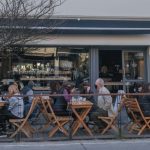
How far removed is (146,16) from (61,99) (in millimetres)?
6253

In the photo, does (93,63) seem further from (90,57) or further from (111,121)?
(111,121)

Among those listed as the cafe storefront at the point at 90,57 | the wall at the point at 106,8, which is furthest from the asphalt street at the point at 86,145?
the wall at the point at 106,8

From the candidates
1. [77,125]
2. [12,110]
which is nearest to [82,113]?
[77,125]

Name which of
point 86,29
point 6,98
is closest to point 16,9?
point 6,98

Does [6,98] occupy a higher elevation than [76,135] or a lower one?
higher

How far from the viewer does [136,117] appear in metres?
11.2

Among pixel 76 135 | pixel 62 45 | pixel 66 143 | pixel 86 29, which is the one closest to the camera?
pixel 66 143

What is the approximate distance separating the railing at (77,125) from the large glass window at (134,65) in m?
5.09

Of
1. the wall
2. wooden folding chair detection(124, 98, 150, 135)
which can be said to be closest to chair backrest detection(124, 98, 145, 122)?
wooden folding chair detection(124, 98, 150, 135)

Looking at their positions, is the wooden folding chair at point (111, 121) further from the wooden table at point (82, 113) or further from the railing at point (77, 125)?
the wooden table at point (82, 113)

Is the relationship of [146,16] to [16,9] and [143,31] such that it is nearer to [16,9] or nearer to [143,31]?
[143,31]

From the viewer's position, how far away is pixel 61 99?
36.2 ft

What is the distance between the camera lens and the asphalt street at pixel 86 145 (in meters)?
9.50

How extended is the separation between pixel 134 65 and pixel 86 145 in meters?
7.29
